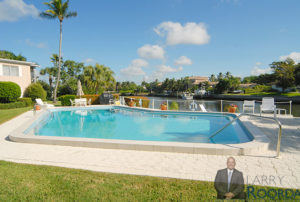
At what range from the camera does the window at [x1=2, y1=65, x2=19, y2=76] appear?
59.0ft

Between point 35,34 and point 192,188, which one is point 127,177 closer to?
point 192,188

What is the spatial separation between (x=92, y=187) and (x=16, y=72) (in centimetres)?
2175

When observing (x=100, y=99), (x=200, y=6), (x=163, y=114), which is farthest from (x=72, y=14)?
(x=163, y=114)

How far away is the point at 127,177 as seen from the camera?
3.20 metres

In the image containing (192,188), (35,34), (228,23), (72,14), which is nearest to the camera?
(192,188)

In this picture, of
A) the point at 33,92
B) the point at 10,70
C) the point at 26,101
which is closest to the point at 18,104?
the point at 26,101

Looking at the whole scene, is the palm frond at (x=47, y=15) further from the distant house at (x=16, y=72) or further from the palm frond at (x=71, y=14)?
the distant house at (x=16, y=72)

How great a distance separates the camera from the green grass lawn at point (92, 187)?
2.55 m

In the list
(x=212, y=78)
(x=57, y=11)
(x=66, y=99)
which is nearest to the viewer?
(x=66, y=99)

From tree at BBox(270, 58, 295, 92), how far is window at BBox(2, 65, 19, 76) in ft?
179

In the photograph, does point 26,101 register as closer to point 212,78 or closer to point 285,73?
point 285,73

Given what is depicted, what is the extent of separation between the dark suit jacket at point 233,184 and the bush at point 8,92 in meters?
19.9

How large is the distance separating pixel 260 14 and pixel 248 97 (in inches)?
1540

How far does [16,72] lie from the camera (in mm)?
18969
